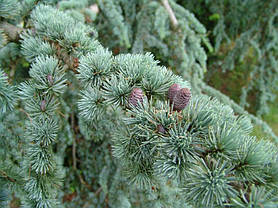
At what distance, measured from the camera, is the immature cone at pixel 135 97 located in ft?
1.94

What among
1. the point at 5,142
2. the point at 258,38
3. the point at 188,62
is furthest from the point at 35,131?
the point at 258,38

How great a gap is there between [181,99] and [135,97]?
0.37ft

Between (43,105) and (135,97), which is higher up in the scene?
(135,97)

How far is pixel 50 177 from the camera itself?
0.76m

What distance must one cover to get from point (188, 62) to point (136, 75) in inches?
41.5

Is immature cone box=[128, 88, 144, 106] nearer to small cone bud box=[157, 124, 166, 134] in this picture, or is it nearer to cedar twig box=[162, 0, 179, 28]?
small cone bud box=[157, 124, 166, 134]

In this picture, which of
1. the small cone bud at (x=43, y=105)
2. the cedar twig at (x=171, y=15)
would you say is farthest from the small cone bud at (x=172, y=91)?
the cedar twig at (x=171, y=15)

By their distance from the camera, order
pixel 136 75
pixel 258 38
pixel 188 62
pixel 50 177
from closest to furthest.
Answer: pixel 136 75, pixel 50 177, pixel 188 62, pixel 258 38

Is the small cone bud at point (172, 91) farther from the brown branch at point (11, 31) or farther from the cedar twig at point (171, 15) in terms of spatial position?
the cedar twig at point (171, 15)

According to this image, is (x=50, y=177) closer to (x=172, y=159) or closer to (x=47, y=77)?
(x=47, y=77)

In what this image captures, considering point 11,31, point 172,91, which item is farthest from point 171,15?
point 172,91

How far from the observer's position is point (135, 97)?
591mm

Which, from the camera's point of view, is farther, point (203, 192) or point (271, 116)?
point (271, 116)

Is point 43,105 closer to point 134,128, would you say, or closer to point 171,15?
point 134,128
